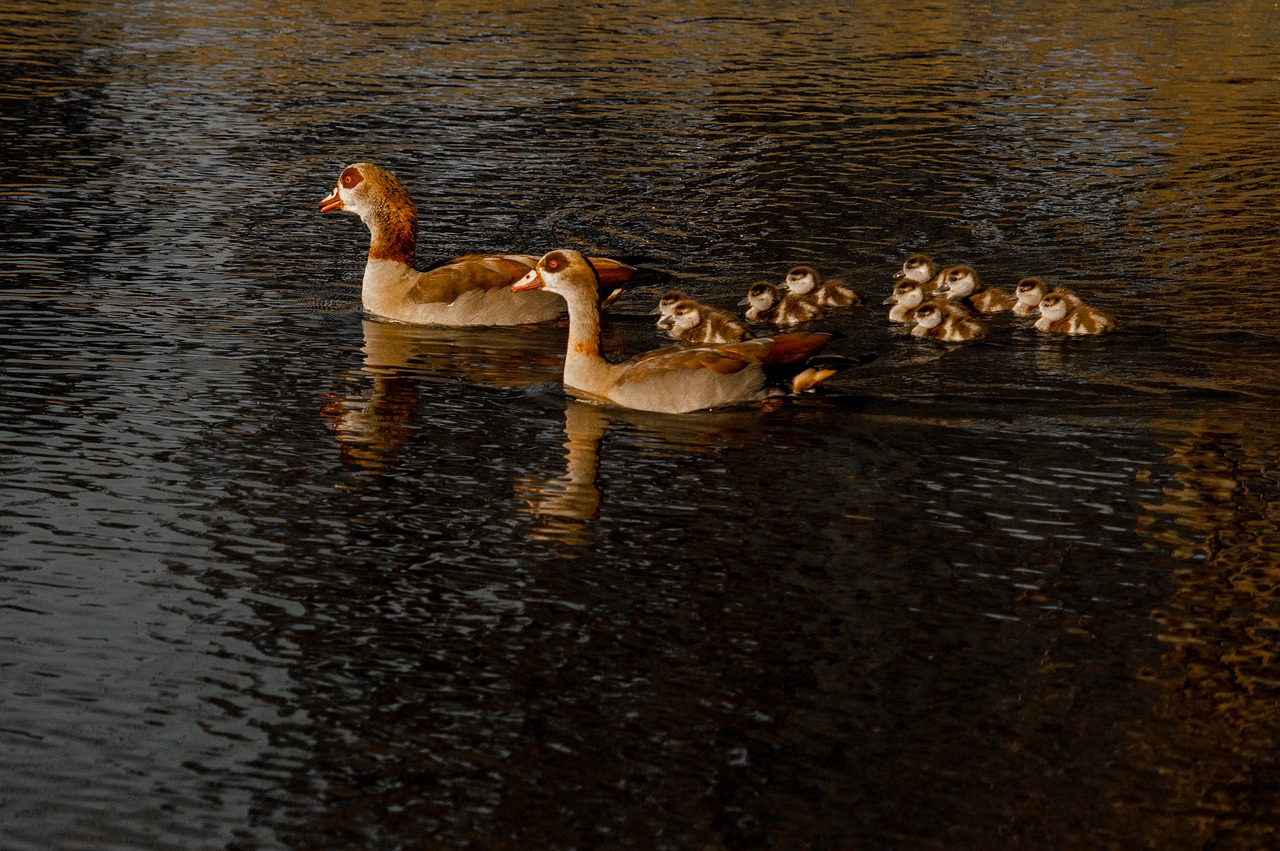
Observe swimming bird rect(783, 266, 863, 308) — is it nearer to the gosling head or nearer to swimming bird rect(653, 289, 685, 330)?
swimming bird rect(653, 289, 685, 330)

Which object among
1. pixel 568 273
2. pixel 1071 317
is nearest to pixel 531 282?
pixel 568 273

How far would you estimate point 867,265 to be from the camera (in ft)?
56.0

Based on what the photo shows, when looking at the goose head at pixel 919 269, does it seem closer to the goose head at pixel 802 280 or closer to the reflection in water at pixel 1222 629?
the goose head at pixel 802 280

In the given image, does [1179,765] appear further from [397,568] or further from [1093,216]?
[1093,216]

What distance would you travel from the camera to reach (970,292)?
15375 mm

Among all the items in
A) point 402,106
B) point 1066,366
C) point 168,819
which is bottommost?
point 168,819

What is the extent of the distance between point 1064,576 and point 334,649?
3.84m

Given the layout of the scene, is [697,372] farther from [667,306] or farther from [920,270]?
[920,270]

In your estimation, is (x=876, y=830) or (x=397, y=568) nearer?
(x=876, y=830)

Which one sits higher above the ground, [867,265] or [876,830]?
[867,265]

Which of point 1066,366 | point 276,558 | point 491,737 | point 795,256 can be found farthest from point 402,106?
point 491,737

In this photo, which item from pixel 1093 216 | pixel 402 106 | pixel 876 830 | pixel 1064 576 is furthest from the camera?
pixel 402 106

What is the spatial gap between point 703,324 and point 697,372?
204 cm

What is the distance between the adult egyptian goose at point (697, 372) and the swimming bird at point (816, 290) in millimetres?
2478
